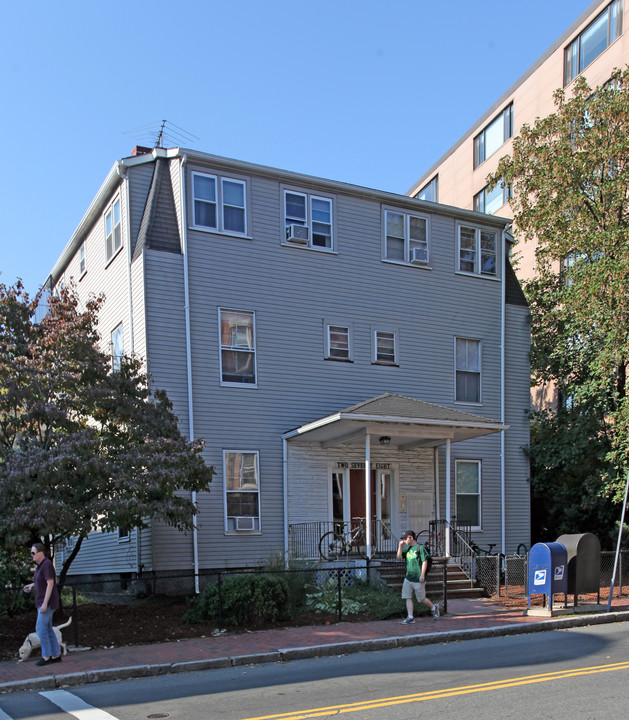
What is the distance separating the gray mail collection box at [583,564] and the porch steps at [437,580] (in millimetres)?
2464

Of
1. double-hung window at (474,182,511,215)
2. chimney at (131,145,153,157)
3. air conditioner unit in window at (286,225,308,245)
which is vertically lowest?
air conditioner unit in window at (286,225,308,245)

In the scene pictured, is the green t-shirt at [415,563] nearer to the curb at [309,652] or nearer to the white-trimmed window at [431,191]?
the curb at [309,652]

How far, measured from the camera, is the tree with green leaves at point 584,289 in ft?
62.0

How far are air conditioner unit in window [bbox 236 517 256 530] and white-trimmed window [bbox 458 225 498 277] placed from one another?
903cm

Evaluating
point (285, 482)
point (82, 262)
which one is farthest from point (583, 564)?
point (82, 262)

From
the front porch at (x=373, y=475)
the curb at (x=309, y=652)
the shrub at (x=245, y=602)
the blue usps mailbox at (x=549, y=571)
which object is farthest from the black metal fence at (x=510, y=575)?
the shrub at (x=245, y=602)

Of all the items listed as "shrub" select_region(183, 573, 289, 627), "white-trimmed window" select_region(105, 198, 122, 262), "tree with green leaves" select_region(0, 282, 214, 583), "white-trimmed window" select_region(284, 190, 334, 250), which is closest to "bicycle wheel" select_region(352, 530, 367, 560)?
"shrub" select_region(183, 573, 289, 627)

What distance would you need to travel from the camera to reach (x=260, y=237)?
18.3 meters

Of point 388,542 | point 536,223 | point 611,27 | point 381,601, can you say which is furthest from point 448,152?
point 381,601

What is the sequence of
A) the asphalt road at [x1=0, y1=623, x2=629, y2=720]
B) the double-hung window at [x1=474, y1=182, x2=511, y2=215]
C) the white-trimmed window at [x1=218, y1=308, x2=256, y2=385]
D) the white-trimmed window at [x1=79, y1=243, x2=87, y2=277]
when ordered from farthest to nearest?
the double-hung window at [x1=474, y1=182, x2=511, y2=215] → the white-trimmed window at [x1=79, y1=243, x2=87, y2=277] → the white-trimmed window at [x1=218, y1=308, x2=256, y2=385] → the asphalt road at [x1=0, y1=623, x2=629, y2=720]

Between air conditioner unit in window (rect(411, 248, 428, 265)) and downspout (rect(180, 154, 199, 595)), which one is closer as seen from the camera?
downspout (rect(180, 154, 199, 595))

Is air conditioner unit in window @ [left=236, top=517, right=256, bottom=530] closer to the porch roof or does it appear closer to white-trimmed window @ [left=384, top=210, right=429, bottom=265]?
the porch roof

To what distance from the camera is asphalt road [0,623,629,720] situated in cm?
739

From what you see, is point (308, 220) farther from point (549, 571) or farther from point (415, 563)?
point (549, 571)
